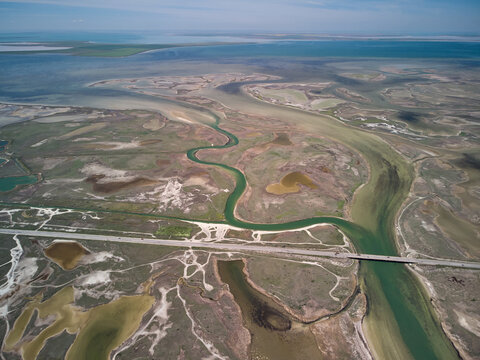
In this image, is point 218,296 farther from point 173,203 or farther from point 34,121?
point 34,121

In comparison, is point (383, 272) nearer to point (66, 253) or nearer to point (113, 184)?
point (66, 253)

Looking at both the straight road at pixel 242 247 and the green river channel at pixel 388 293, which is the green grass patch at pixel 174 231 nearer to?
the straight road at pixel 242 247

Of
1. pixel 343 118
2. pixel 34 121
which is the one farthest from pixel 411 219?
pixel 34 121

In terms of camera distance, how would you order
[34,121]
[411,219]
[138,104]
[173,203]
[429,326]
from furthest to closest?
[138,104]
[34,121]
[173,203]
[411,219]
[429,326]

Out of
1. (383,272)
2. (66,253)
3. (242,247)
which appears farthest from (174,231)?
(383,272)

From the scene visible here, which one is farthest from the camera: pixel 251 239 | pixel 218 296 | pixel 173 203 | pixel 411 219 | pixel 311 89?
pixel 311 89

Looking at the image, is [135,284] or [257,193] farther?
[257,193]

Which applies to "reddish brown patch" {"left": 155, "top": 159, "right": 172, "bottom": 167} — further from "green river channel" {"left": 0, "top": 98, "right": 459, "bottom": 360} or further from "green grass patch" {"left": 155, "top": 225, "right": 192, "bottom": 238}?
"green grass patch" {"left": 155, "top": 225, "right": 192, "bottom": 238}
